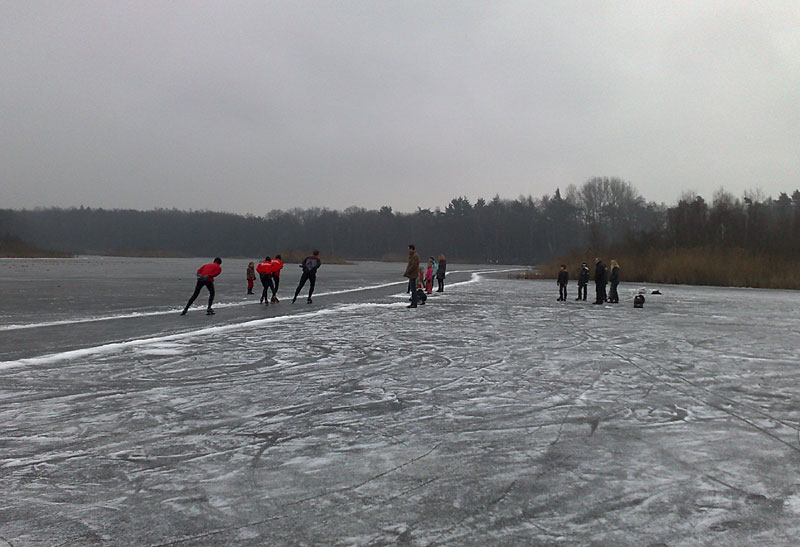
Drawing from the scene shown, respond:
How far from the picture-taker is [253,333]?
34.9 ft

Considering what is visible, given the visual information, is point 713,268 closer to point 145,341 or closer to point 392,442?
point 145,341

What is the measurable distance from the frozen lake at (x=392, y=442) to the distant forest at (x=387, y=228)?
3923cm

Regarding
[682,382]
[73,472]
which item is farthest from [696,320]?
[73,472]

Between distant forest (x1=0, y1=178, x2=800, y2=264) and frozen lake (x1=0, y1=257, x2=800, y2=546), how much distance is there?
39230 millimetres

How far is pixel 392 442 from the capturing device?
4.41 meters

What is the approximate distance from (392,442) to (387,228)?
131 m

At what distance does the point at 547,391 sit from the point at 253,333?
5915mm

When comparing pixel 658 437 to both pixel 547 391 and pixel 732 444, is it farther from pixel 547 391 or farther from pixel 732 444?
pixel 547 391

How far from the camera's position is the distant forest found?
3848 inches

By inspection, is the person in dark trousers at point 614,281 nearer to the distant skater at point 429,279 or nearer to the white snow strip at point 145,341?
the distant skater at point 429,279

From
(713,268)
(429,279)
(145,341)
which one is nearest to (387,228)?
(713,268)

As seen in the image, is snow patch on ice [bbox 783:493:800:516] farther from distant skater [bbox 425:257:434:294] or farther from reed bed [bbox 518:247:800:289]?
reed bed [bbox 518:247:800:289]

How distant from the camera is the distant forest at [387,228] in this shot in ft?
321

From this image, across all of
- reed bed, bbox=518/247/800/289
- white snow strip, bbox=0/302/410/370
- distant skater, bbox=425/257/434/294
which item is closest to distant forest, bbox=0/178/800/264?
reed bed, bbox=518/247/800/289
